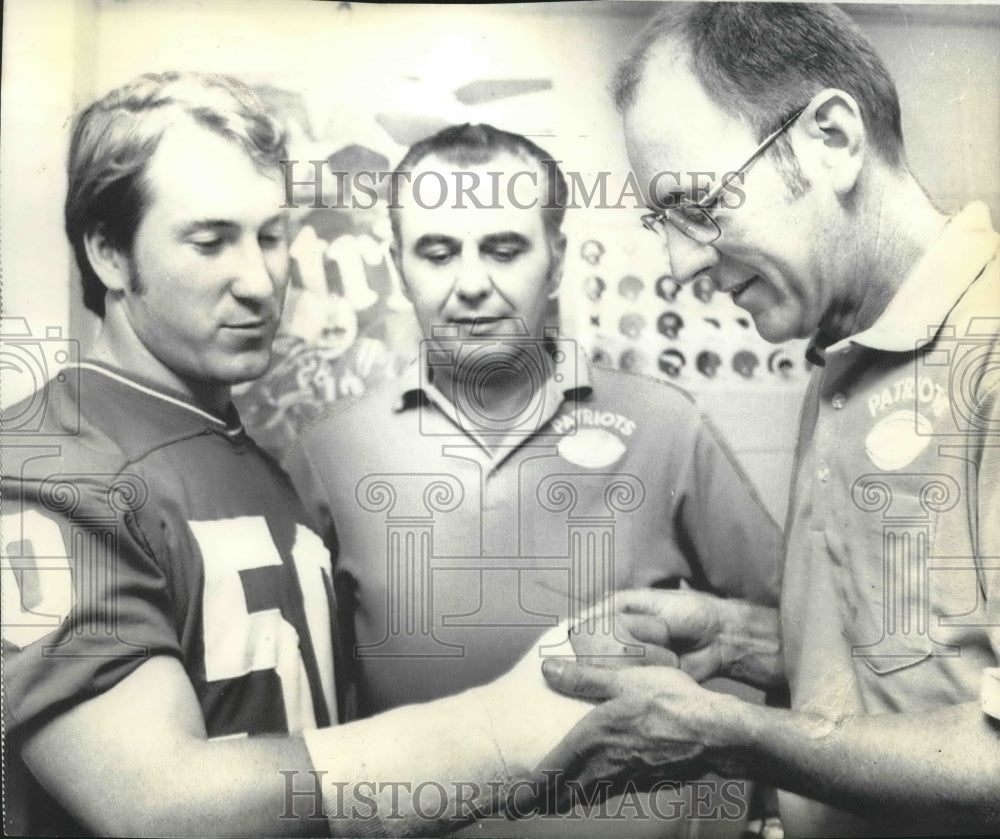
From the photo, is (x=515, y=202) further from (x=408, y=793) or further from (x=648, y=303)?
(x=408, y=793)

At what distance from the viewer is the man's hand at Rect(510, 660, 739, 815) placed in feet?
7.55

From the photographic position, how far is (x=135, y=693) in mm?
2213

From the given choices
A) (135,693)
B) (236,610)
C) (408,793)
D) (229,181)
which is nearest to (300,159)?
(229,181)

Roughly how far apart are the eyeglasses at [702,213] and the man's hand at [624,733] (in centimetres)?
86

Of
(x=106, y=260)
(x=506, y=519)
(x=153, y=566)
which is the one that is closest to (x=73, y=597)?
(x=153, y=566)

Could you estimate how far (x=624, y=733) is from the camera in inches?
91.0

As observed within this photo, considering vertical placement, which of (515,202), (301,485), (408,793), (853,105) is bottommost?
(408,793)

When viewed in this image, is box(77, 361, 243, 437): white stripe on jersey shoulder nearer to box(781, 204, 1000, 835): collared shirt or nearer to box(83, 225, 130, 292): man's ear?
box(83, 225, 130, 292): man's ear

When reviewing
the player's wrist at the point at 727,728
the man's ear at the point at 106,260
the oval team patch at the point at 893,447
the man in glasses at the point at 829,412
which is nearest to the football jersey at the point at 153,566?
the man's ear at the point at 106,260

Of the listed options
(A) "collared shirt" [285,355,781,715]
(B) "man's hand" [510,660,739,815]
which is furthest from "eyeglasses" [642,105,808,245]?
(B) "man's hand" [510,660,739,815]

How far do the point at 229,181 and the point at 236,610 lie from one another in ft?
2.72

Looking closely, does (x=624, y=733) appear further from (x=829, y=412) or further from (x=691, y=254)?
(x=691, y=254)

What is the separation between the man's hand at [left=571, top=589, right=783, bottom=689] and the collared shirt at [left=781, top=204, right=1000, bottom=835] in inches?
2.3

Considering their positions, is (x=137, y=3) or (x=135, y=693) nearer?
(x=135, y=693)
